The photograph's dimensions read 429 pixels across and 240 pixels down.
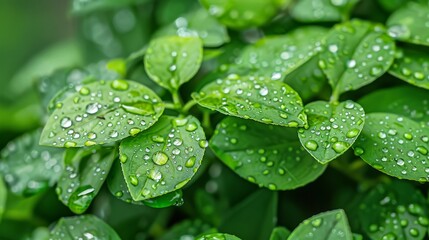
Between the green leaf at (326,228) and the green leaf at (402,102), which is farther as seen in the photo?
the green leaf at (402,102)

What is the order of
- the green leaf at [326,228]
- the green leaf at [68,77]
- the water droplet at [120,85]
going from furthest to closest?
the green leaf at [68,77] < the water droplet at [120,85] < the green leaf at [326,228]

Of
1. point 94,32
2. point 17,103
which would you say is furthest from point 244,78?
point 17,103

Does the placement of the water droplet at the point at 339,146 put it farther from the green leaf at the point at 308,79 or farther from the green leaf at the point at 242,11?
the green leaf at the point at 242,11

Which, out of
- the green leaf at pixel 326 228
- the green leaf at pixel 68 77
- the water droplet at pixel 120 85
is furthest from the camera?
the green leaf at pixel 68 77

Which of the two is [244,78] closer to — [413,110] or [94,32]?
[413,110]

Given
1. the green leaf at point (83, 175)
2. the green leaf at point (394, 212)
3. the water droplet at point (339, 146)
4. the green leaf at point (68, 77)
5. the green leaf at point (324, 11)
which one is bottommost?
the green leaf at point (394, 212)

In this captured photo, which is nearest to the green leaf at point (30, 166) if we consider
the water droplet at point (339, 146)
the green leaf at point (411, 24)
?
the water droplet at point (339, 146)

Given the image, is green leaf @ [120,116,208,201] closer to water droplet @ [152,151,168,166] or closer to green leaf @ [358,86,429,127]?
water droplet @ [152,151,168,166]
